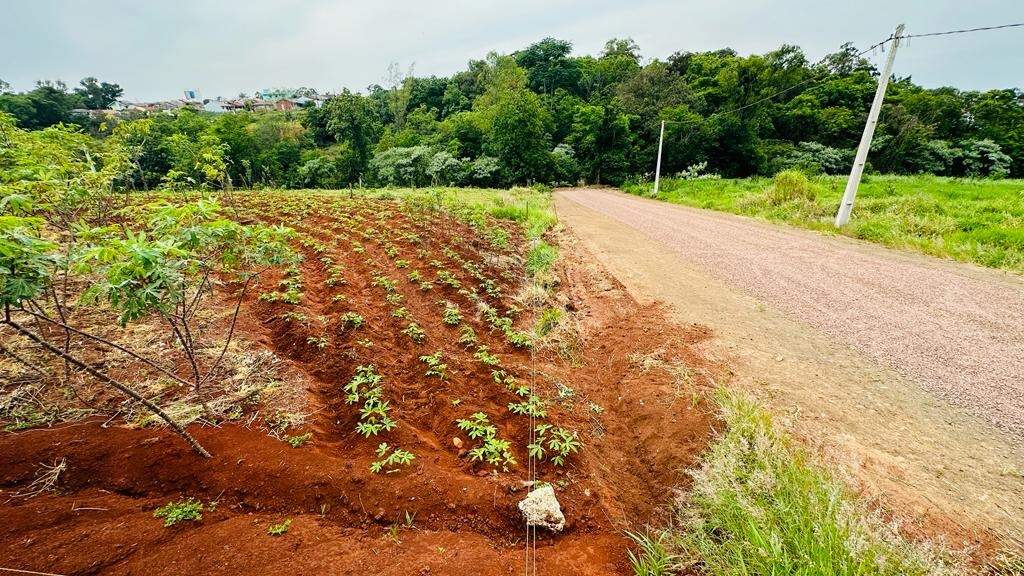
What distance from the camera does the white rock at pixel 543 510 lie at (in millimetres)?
2746

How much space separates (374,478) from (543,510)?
1290mm

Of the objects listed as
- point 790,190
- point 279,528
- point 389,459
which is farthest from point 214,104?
point 279,528

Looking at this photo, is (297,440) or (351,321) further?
(351,321)

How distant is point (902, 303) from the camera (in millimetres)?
5742

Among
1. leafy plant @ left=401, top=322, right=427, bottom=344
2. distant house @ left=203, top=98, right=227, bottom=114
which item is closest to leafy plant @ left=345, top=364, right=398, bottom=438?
leafy plant @ left=401, top=322, right=427, bottom=344

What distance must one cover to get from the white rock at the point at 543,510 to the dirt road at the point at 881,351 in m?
2.27

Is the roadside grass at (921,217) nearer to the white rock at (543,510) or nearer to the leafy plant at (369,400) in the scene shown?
the white rock at (543,510)

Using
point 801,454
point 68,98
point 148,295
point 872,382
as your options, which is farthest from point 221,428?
point 68,98

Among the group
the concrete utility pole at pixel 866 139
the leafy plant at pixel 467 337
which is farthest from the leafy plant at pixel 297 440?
the concrete utility pole at pixel 866 139

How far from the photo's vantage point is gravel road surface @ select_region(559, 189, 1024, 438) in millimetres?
3967

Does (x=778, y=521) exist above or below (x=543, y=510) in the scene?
above

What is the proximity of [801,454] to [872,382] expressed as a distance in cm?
187

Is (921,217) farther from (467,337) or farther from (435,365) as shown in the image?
(435,365)

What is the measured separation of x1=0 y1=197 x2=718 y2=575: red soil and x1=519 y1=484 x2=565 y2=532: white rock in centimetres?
9
